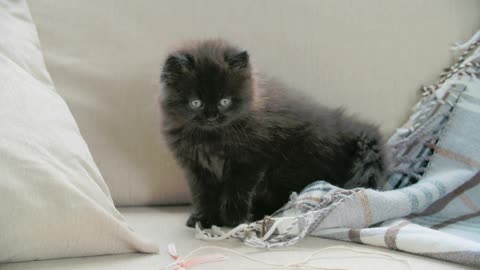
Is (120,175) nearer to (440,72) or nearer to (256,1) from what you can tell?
(256,1)

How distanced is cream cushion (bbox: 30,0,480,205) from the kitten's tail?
0.19 metres

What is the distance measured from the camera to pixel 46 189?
1045 mm

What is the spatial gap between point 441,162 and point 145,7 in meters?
1.04

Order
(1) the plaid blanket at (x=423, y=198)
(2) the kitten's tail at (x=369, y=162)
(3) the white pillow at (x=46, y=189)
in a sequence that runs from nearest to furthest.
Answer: (3) the white pillow at (x=46, y=189) → (1) the plaid blanket at (x=423, y=198) → (2) the kitten's tail at (x=369, y=162)

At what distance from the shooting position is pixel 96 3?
1698 mm

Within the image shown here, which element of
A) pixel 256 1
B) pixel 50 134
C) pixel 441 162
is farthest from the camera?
pixel 256 1

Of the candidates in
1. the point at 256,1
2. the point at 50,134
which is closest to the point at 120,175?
the point at 50,134

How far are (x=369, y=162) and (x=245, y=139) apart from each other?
384mm

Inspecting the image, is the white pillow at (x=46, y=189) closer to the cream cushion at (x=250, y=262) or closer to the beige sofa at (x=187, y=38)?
the cream cushion at (x=250, y=262)

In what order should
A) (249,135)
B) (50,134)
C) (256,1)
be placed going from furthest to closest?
(256,1)
(249,135)
(50,134)

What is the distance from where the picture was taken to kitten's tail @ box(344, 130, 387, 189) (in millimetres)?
1597

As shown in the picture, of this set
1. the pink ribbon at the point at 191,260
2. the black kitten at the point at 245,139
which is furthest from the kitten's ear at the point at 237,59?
the pink ribbon at the point at 191,260

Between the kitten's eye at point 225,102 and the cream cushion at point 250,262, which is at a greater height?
the kitten's eye at point 225,102

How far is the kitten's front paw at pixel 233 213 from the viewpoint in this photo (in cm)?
151
